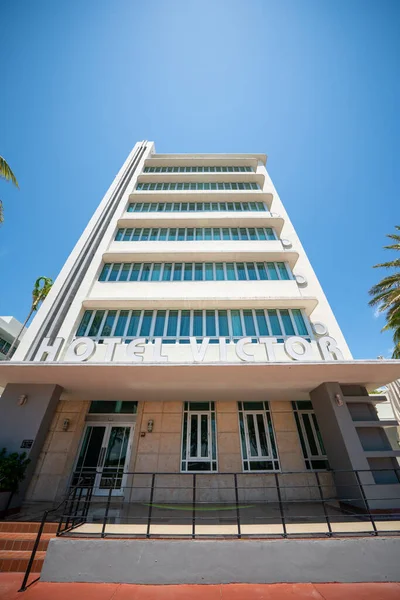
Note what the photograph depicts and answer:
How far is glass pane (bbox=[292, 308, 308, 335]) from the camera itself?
9.81 metres

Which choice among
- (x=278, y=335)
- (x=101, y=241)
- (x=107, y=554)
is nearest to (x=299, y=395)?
(x=278, y=335)

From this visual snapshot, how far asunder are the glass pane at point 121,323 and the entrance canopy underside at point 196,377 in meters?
2.16

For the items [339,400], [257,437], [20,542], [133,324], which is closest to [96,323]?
[133,324]

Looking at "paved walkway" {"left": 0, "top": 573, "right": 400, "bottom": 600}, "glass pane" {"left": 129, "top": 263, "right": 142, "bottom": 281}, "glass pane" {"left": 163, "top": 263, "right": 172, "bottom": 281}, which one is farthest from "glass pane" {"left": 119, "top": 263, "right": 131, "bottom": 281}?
"paved walkway" {"left": 0, "top": 573, "right": 400, "bottom": 600}

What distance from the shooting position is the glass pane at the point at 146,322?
984 cm

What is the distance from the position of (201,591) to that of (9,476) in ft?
18.5

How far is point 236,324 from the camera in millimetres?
10016

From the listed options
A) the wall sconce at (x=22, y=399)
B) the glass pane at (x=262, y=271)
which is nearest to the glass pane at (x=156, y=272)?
the glass pane at (x=262, y=271)

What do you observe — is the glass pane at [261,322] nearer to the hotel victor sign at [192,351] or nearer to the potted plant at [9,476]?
the hotel victor sign at [192,351]

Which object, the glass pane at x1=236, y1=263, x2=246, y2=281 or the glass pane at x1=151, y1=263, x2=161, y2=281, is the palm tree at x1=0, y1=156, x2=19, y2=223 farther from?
the glass pane at x1=236, y1=263, x2=246, y2=281

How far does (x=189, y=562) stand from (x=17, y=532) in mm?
4154

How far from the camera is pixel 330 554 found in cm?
424

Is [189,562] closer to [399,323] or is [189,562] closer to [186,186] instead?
[399,323]

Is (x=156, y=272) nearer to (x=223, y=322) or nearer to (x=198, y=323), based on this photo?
(x=198, y=323)
